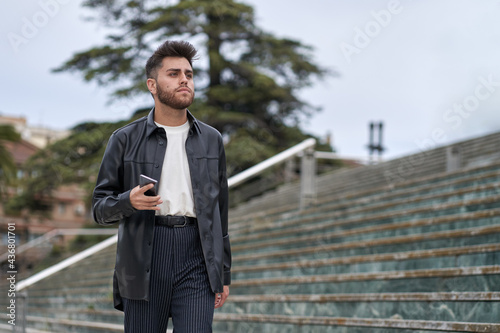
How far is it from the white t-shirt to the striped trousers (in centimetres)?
8

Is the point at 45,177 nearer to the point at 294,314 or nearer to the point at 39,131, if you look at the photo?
the point at 294,314

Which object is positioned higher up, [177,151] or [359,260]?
[177,151]

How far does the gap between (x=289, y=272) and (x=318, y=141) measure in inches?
632

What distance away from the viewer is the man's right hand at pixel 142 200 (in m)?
2.49

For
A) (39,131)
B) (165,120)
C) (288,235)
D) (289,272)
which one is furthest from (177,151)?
(39,131)

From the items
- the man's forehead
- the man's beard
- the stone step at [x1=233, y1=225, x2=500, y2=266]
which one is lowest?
the stone step at [x1=233, y1=225, x2=500, y2=266]

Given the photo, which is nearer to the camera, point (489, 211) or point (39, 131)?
point (489, 211)

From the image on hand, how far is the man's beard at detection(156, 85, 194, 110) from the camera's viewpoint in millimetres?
2743

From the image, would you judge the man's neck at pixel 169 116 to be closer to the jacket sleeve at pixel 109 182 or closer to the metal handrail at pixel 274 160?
the jacket sleeve at pixel 109 182

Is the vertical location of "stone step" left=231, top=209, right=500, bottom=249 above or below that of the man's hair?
below

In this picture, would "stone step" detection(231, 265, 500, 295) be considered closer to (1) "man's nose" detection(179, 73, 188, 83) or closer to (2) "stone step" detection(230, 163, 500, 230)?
(2) "stone step" detection(230, 163, 500, 230)

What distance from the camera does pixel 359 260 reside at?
5809 mm

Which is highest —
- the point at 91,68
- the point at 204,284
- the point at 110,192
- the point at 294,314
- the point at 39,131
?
the point at 39,131

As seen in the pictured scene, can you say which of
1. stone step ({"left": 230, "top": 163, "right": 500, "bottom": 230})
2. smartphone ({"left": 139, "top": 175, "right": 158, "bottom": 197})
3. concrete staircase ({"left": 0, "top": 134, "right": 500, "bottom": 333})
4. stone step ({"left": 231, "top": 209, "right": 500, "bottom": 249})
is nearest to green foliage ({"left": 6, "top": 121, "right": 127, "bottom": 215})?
concrete staircase ({"left": 0, "top": 134, "right": 500, "bottom": 333})
